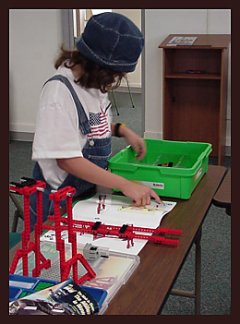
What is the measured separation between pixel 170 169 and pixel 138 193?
144mm

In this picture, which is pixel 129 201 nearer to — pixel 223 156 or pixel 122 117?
pixel 223 156

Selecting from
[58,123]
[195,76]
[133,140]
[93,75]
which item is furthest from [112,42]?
[195,76]

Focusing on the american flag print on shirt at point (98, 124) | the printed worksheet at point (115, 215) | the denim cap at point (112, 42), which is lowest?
the printed worksheet at point (115, 215)

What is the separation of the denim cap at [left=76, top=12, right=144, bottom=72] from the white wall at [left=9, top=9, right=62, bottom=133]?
3.22m

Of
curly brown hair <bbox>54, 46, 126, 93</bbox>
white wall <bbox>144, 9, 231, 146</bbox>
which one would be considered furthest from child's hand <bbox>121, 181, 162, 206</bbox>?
white wall <bbox>144, 9, 231, 146</bbox>

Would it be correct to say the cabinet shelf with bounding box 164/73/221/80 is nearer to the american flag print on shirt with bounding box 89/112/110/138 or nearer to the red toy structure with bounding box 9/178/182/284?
the american flag print on shirt with bounding box 89/112/110/138

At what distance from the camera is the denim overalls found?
58.9 inches

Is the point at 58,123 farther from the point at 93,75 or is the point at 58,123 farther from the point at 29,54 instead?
the point at 29,54

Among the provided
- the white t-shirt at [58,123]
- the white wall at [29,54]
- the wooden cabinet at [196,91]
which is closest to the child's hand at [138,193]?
the white t-shirt at [58,123]

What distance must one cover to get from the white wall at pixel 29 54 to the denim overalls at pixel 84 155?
3.10m

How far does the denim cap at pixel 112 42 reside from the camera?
1.39 meters

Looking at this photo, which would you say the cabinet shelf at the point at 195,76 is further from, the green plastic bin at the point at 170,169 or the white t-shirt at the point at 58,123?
the white t-shirt at the point at 58,123

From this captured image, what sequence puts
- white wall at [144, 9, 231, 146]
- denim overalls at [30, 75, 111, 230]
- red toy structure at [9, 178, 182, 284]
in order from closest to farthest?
red toy structure at [9, 178, 182, 284] → denim overalls at [30, 75, 111, 230] → white wall at [144, 9, 231, 146]

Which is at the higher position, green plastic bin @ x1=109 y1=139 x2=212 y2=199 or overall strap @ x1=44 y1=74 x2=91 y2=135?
overall strap @ x1=44 y1=74 x2=91 y2=135
